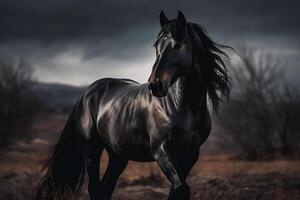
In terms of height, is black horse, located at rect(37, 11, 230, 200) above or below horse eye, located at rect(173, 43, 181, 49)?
below

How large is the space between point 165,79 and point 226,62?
1.00m

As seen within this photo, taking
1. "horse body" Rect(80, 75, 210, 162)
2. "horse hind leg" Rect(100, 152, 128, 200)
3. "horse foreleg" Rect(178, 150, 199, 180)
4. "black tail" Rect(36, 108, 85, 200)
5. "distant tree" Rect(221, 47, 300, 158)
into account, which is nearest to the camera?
"horse body" Rect(80, 75, 210, 162)

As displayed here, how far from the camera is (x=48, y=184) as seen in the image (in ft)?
21.0

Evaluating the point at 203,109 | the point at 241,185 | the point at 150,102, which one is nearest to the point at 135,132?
the point at 150,102

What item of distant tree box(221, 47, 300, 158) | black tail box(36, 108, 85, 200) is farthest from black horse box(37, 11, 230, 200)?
distant tree box(221, 47, 300, 158)

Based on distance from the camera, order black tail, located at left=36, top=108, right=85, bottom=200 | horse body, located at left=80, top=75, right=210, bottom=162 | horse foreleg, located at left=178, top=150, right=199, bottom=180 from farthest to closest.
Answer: black tail, located at left=36, top=108, right=85, bottom=200
horse foreleg, located at left=178, top=150, right=199, bottom=180
horse body, located at left=80, top=75, right=210, bottom=162

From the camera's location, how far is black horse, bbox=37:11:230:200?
4.36m

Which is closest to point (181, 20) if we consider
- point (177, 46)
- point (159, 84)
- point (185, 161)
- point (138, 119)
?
point (177, 46)

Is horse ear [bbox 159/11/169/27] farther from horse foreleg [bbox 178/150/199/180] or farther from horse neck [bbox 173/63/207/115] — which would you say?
horse foreleg [bbox 178/150/199/180]

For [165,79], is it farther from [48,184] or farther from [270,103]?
[270,103]

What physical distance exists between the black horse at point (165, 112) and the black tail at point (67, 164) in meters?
0.18

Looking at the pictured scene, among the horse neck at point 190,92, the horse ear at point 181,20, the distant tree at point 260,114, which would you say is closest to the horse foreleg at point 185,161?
the horse neck at point 190,92

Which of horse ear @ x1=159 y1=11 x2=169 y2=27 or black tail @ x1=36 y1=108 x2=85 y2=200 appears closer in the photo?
horse ear @ x1=159 y1=11 x2=169 y2=27

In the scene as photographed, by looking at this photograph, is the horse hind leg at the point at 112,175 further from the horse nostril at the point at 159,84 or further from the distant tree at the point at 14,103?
the distant tree at the point at 14,103
